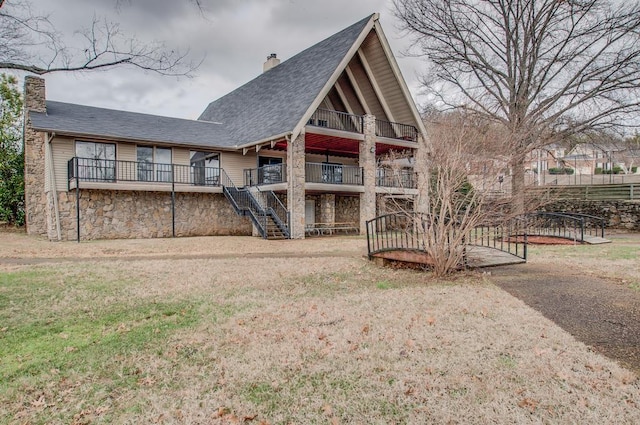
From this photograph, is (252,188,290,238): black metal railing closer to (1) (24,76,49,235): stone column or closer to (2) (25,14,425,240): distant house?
(2) (25,14,425,240): distant house

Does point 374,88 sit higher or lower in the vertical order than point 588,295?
higher

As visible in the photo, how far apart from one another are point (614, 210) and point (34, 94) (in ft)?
103

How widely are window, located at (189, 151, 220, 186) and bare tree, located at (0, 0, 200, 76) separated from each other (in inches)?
499

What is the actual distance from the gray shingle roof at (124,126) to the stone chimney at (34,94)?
0.38m

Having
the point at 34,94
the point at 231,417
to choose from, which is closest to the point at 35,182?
the point at 34,94

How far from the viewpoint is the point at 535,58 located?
20.5 meters

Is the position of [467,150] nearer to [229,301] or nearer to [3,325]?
[229,301]

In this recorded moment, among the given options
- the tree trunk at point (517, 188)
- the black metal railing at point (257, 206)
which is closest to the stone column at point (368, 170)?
the black metal railing at point (257, 206)

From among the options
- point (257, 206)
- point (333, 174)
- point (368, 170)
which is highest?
point (368, 170)

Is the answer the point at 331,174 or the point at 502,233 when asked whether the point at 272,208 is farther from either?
the point at 502,233

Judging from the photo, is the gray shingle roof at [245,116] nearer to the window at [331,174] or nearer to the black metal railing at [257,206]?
the black metal railing at [257,206]

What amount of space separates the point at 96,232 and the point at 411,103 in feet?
56.2

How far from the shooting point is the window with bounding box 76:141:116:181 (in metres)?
16.6

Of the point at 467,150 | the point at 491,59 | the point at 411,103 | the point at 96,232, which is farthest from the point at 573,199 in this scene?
the point at 96,232
